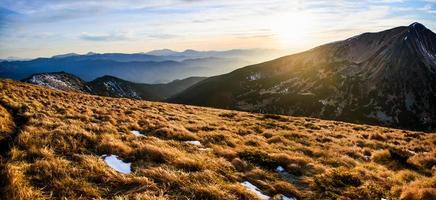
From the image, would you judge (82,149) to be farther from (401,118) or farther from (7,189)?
(401,118)

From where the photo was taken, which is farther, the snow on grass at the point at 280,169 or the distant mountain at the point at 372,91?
the distant mountain at the point at 372,91

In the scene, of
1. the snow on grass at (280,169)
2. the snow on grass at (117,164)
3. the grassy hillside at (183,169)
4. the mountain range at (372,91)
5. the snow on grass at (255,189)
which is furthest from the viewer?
the mountain range at (372,91)

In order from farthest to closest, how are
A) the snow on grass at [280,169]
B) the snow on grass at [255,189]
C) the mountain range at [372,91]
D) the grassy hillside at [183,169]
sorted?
the mountain range at [372,91] → the snow on grass at [280,169] → the snow on grass at [255,189] → the grassy hillside at [183,169]

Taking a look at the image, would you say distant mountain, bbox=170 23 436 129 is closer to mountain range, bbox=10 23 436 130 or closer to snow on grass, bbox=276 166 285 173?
mountain range, bbox=10 23 436 130

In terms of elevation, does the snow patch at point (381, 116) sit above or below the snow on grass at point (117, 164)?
below

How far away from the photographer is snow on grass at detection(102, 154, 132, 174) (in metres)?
8.48

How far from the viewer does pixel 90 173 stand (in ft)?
25.1

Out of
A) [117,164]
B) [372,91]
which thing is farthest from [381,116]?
[117,164]

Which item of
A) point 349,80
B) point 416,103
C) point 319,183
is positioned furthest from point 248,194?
point 349,80

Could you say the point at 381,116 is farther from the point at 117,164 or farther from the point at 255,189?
the point at 117,164

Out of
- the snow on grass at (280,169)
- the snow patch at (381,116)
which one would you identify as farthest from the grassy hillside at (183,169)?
the snow patch at (381,116)

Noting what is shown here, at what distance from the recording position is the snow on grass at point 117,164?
848 cm

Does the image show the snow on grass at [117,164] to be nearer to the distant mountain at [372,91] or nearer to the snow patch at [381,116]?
the distant mountain at [372,91]

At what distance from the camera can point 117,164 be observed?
8.95m
